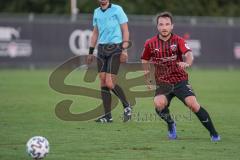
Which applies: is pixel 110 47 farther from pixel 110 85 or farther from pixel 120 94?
pixel 120 94

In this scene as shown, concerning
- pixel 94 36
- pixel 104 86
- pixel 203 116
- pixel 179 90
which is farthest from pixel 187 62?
pixel 94 36

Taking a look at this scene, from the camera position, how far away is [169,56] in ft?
34.4

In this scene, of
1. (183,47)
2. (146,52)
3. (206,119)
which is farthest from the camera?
(146,52)

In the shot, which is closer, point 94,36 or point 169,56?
point 169,56

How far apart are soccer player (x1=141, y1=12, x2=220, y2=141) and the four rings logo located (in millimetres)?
17777

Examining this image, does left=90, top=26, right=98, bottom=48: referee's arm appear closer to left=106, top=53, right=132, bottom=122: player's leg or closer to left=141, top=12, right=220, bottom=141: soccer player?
left=106, top=53, right=132, bottom=122: player's leg

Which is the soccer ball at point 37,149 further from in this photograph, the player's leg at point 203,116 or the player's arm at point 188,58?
the player's leg at point 203,116

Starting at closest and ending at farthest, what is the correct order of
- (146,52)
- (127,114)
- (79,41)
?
(146,52) < (127,114) < (79,41)

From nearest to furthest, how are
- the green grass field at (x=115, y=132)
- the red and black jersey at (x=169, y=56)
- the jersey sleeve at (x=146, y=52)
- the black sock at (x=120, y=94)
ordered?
the green grass field at (x=115, y=132), the red and black jersey at (x=169, y=56), the jersey sleeve at (x=146, y=52), the black sock at (x=120, y=94)

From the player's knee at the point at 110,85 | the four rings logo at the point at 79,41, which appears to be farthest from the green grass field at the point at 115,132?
the four rings logo at the point at 79,41

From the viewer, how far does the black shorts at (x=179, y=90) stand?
10367 mm

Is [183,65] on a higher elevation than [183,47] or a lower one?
lower

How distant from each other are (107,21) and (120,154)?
163 inches

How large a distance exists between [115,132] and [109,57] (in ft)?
6.42
